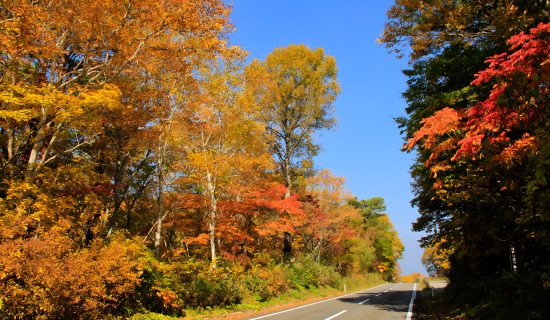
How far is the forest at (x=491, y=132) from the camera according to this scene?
5.22m

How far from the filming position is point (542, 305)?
6.79 m

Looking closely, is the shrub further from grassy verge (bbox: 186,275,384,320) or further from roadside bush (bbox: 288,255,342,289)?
roadside bush (bbox: 288,255,342,289)

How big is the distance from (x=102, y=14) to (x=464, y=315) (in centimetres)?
1404

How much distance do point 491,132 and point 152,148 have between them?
50.0 ft

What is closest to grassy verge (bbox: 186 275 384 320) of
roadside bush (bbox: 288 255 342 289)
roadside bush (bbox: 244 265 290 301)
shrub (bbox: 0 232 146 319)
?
roadside bush (bbox: 244 265 290 301)

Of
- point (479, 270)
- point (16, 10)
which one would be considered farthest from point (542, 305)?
point (16, 10)

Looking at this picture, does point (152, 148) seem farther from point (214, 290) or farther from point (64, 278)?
point (64, 278)

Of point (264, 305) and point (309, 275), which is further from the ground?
point (309, 275)

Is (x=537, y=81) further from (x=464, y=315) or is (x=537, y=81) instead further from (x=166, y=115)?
(x=166, y=115)

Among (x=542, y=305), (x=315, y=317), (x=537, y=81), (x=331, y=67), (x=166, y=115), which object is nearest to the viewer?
(x=537, y=81)

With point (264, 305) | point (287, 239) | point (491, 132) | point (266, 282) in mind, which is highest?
point (491, 132)

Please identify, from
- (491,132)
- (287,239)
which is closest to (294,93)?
(287,239)

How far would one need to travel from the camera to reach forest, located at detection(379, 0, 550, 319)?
17.1ft

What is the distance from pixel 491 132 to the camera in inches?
276
